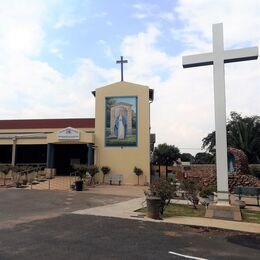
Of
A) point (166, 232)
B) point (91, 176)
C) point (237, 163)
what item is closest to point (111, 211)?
point (166, 232)

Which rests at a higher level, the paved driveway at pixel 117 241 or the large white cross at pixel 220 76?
the large white cross at pixel 220 76

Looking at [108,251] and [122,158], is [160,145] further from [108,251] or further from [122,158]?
[108,251]

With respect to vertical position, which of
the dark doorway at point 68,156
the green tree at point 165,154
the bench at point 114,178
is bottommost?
the bench at point 114,178

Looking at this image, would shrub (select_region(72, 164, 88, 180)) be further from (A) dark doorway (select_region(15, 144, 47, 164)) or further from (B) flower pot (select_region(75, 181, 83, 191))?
(A) dark doorway (select_region(15, 144, 47, 164))

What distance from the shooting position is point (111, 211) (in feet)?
45.1

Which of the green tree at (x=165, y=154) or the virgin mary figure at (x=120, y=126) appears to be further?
the green tree at (x=165, y=154)

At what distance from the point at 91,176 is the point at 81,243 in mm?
20246

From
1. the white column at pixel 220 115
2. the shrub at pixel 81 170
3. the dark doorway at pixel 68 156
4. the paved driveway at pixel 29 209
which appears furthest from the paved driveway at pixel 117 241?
the dark doorway at pixel 68 156

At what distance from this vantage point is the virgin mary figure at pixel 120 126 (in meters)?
→ 31.6

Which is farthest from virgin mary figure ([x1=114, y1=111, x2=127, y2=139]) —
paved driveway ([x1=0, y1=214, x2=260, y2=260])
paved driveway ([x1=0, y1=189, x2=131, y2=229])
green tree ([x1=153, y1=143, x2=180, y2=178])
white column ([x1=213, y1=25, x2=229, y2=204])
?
green tree ([x1=153, y1=143, x2=180, y2=178])

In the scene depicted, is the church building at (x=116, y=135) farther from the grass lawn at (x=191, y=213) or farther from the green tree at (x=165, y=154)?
the green tree at (x=165, y=154)

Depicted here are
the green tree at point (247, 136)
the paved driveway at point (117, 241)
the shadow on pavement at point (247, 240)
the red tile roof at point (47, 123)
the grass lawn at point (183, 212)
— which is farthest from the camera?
the green tree at point (247, 136)

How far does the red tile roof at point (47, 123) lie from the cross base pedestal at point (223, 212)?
2359cm

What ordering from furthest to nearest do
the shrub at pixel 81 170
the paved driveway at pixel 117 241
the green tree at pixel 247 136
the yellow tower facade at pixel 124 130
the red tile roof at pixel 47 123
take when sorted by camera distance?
the green tree at pixel 247 136, the red tile roof at pixel 47 123, the yellow tower facade at pixel 124 130, the shrub at pixel 81 170, the paved driveway at pixel 117 241
